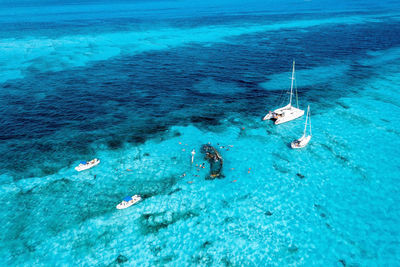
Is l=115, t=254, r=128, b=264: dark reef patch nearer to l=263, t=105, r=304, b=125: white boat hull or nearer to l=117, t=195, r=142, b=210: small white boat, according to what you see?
l=117, t=195, r=142, b=210: small white boat

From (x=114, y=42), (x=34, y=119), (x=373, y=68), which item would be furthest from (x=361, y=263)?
(x=114, y=42)

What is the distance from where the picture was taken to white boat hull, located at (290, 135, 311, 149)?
4681cm

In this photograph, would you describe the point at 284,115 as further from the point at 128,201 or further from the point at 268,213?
the point at 128,201

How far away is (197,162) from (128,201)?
14126 millimetres

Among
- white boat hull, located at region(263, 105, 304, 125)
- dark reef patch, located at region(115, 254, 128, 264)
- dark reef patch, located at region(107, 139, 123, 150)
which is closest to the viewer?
dark reef patch, located at region(115, 254, 128, 264)

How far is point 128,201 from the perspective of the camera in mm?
35438

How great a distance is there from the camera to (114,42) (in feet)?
404

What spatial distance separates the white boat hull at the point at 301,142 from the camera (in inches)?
1843

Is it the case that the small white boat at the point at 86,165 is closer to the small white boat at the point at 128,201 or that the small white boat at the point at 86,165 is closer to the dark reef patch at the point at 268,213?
the small white boat at the point at 128,201

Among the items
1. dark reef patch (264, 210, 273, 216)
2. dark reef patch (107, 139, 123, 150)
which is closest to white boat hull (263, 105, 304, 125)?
dark reef patch (264, 210, 273, 216)

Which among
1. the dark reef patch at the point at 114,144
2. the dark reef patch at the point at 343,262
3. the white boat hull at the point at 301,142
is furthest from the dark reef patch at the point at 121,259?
the white boat hull at the point at 301,142

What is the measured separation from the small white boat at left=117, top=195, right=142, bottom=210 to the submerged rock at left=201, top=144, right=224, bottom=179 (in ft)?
41.4

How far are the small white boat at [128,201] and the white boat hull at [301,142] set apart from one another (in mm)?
30403

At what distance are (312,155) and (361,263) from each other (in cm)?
2016
